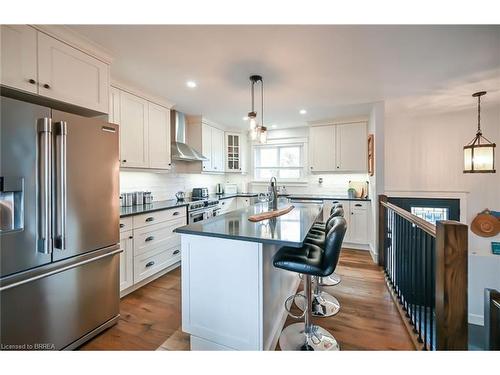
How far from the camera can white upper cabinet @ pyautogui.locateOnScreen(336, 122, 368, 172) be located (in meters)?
4.17

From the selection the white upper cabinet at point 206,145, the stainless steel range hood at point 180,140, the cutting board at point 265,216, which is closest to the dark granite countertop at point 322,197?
the white upper cabinet at point 206,145

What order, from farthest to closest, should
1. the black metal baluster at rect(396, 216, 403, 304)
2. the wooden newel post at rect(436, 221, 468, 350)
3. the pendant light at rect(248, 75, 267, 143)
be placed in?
the black metal baluster at rect(396, 216, 403, 304), the pendant light at rect(248, 75, 267, 143), the wooden newel post at rect(436, 221, 468, 350)

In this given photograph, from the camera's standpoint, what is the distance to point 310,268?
1.45 m

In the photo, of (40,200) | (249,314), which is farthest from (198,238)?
(40,200)

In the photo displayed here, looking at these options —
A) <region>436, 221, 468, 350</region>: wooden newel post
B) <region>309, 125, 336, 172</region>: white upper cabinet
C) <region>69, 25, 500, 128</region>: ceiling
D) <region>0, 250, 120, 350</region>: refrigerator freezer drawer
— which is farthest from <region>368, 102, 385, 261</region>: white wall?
<region>0, 250, 120, 350</region>: refrigerator freezer drawer

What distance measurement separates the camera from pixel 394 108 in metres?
3.72

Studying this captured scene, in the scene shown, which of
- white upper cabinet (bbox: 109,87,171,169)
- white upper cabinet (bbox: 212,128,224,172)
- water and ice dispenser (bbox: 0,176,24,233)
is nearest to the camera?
water and ice dispenser (bbox: 0,176,24,233)

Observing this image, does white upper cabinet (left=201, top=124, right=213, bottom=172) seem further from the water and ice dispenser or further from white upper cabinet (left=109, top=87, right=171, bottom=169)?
the water and ice dispenser

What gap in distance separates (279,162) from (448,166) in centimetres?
321

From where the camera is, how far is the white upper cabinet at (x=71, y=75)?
1.64m

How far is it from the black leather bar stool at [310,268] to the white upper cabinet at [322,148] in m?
2.94

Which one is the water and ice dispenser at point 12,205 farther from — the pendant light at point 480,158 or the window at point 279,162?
the pendant light at point 480,158

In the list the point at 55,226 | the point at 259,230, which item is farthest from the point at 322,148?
the point at 55,226
